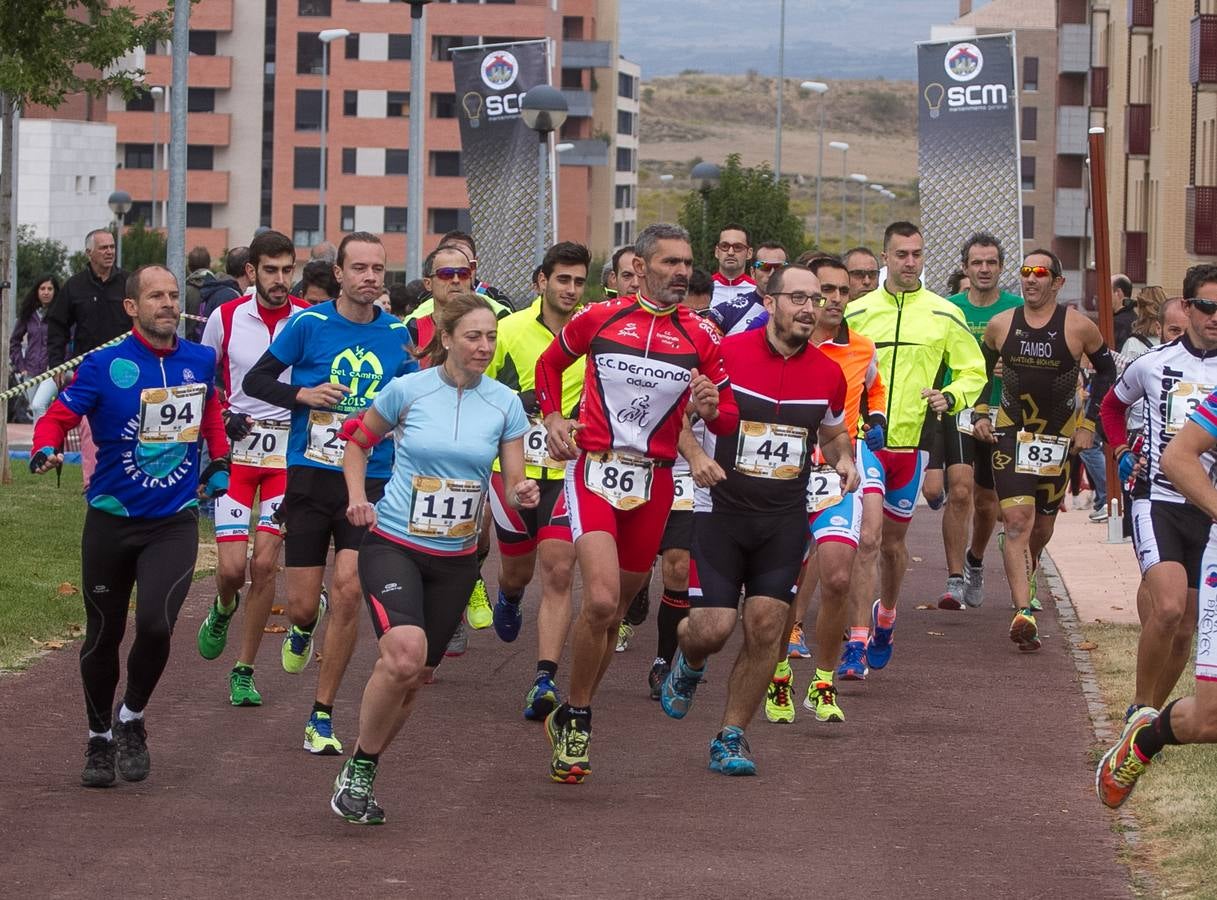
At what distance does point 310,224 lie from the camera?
95562 millimetres

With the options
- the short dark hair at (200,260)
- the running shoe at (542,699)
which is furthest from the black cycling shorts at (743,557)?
the short dark hair at (200,260)

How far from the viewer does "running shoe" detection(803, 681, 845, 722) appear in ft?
33.4

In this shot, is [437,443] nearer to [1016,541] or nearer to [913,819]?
[913,819]

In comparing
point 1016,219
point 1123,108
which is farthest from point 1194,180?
point 1016,219

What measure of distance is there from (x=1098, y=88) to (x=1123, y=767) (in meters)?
65.0

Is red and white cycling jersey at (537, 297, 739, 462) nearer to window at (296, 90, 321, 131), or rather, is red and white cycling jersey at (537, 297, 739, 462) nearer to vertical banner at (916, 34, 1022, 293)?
vertical banner at (916, 34, 1022, 293)

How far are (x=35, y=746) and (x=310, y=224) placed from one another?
87.9m

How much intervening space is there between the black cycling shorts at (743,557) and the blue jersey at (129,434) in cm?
209

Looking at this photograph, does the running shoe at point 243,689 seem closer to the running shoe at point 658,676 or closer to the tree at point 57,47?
the running shoe at point 658,676

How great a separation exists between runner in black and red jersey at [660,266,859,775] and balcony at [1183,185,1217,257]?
31.2 metres

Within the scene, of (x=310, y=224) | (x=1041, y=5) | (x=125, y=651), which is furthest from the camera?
(x=1041, y=5)

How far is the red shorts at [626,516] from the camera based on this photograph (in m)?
8.87

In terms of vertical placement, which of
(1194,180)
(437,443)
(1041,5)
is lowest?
(437,443)

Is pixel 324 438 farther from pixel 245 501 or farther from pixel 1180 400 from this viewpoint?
pixel 1180 400
